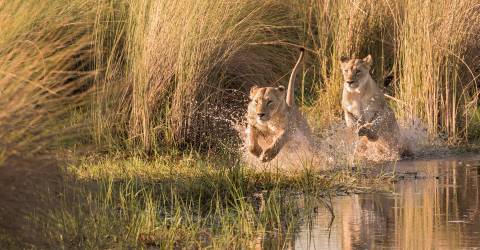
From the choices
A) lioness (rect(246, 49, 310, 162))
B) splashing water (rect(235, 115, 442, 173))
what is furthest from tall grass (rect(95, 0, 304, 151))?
lioness (rect(246, 49, 310, 162))

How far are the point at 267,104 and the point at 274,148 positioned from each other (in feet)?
1.27

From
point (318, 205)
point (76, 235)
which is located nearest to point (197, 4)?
point (318, 205)

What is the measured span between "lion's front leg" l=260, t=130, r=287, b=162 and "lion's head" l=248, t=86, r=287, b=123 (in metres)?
0.20

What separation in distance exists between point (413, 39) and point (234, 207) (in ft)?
14.9

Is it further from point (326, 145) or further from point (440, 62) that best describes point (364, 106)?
point (326, 145)

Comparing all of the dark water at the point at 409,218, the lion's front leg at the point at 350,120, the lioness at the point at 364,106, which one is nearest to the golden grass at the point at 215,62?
the lioness at the point at 364,106

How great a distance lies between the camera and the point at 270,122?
11.3m

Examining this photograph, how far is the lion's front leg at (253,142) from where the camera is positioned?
36.8 ft

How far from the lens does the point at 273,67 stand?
45.4 ft

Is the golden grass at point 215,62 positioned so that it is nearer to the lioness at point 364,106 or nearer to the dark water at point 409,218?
the lioness at point 364,106

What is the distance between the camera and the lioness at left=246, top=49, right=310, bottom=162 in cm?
1114

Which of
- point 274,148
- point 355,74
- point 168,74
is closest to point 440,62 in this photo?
point 355,74

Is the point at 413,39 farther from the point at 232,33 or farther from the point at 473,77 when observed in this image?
the point at 232,33

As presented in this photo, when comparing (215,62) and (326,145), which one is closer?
(326,145)
